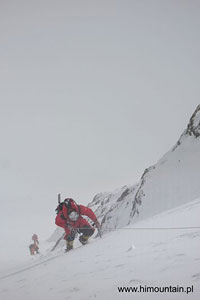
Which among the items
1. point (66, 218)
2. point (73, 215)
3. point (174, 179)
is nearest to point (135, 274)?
point (73, 215)

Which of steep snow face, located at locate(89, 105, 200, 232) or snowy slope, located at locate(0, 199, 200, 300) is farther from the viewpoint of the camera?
steep snow face, located at locate(89, 105, 200, 232)

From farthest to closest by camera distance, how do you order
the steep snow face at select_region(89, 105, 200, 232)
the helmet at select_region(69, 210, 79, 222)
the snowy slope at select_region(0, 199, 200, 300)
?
the steep snow face at select_region(89, 105, 200, 232)
the helmet at select_region(69, 210, 79, 222)
the snowy slope at select_region(0, 199, 200, 300)

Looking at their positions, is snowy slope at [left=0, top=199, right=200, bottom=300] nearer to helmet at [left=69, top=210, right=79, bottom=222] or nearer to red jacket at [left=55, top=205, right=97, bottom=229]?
helmet at [left=69, top=210, right=79, bottom=222]

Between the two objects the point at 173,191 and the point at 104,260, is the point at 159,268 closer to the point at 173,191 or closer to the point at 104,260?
the point at 104,260

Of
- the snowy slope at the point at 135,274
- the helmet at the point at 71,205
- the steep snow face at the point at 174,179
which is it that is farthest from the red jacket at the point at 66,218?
the steep snow face at the point at 174,179

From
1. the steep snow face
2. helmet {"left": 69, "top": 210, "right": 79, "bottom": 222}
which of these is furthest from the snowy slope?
the steep snow face

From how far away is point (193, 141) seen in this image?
1694cm

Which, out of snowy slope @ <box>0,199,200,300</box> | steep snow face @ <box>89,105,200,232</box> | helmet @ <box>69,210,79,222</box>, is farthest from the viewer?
steep snow face @ <box>89,105,200,232</box>

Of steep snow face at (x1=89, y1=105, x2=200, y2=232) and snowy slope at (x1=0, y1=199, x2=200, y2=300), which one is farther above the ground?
steep snow face at (x1=89, y1=105, x2=200, y2=232)

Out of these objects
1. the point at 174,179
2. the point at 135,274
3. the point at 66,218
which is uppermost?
the point at 174,179

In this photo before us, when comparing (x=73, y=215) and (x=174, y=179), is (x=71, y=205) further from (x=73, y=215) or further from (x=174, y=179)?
(x=174, y=179)

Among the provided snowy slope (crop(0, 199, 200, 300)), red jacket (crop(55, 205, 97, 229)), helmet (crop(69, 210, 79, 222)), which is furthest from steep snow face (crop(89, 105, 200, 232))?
snowy slope (crop(0, 199, 200, 300))

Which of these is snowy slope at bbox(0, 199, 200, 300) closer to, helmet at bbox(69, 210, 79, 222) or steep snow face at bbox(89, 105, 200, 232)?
helmet at bbox(69, 210, 79, 222)

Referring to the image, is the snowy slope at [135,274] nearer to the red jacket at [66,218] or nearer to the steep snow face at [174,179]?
the red jacket at [66,218]
